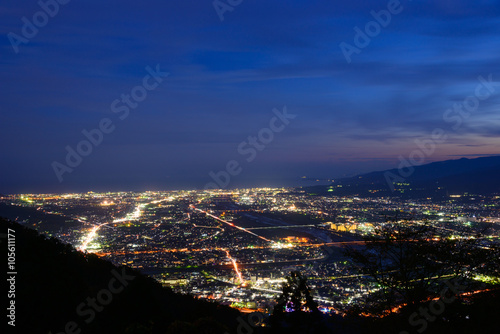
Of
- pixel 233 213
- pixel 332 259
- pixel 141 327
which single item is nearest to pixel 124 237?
pixel 332 259

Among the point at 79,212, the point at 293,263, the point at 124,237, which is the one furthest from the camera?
the point at 79,212

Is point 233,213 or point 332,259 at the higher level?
point 233,213

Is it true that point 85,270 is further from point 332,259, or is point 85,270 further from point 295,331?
point 332,259

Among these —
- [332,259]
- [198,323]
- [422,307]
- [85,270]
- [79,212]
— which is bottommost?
[332,259]

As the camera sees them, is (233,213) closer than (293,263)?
No
